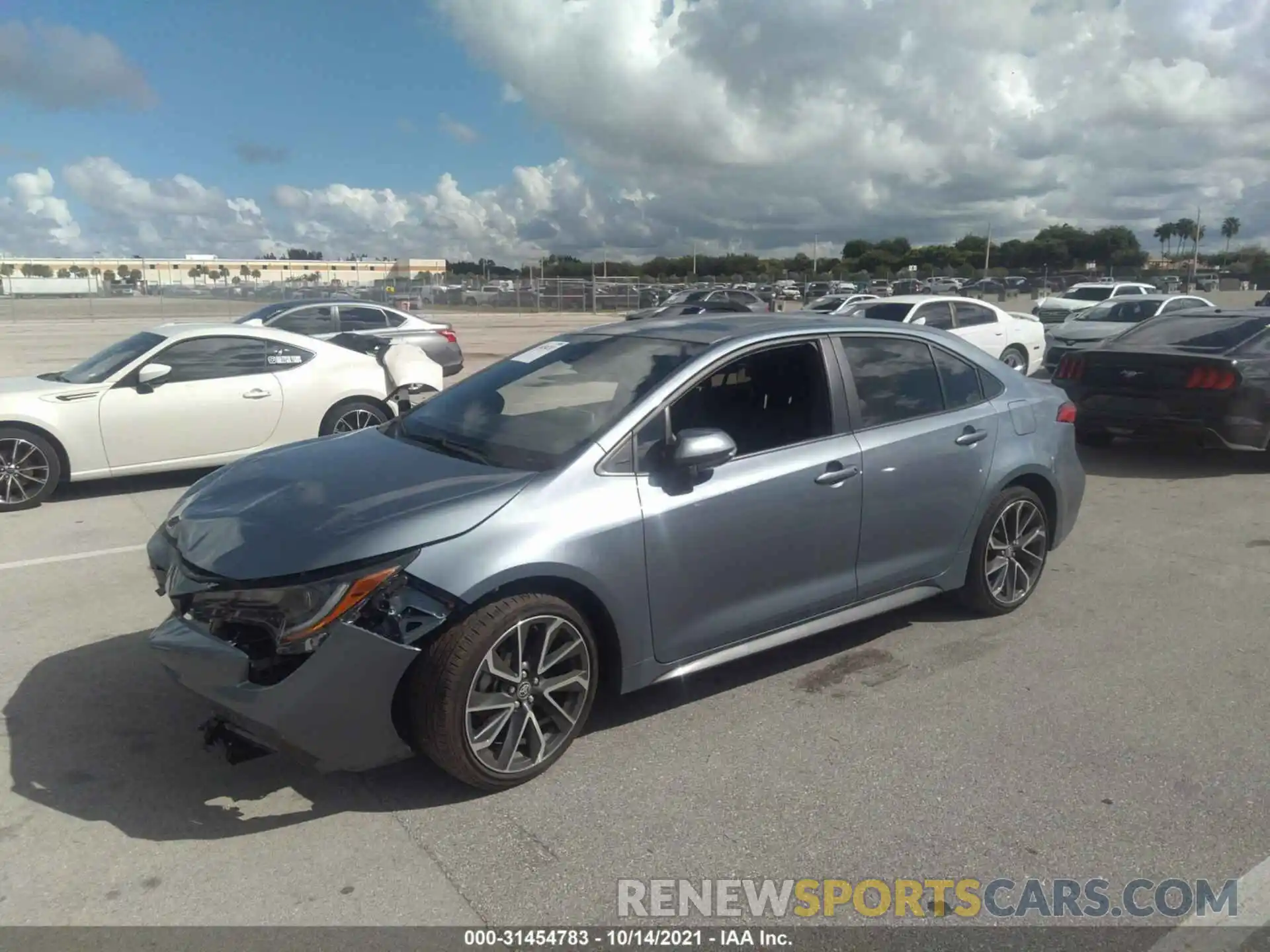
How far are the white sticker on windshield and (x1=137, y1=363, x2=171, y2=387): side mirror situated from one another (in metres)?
4.43

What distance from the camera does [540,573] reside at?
11.3ft

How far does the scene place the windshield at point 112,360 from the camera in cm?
805

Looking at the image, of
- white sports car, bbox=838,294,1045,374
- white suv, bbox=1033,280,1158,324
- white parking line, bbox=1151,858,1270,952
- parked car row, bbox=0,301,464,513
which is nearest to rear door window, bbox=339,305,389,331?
parked car row, bbox=0,301,464,513

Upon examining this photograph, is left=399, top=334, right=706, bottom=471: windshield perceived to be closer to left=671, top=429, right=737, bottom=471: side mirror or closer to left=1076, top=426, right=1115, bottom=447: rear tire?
left=671, top=429, right=737, bottom=471: side mirror

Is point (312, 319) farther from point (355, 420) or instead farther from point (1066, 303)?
point (1066, 303)

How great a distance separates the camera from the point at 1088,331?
58.7ft

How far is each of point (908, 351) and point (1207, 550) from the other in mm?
3218

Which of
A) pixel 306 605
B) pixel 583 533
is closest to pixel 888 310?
pixel 583 533

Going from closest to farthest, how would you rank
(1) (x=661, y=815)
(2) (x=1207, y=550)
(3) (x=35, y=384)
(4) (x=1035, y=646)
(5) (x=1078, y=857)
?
(5) (x=1078, y=857), (1) (x=661, y=815), (4) (x=1035, y=646), (2) (x=1207, y=550), (3) (x=35, y=384)

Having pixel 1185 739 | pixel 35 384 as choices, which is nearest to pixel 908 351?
pixel 1185 739

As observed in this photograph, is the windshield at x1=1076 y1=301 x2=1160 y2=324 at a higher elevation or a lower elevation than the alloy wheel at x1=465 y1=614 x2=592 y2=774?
higher

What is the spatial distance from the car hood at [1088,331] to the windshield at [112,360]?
15203mm

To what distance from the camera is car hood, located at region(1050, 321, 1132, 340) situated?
1756cm

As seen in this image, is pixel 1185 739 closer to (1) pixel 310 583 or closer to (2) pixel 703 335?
(2) pixel 703 335
